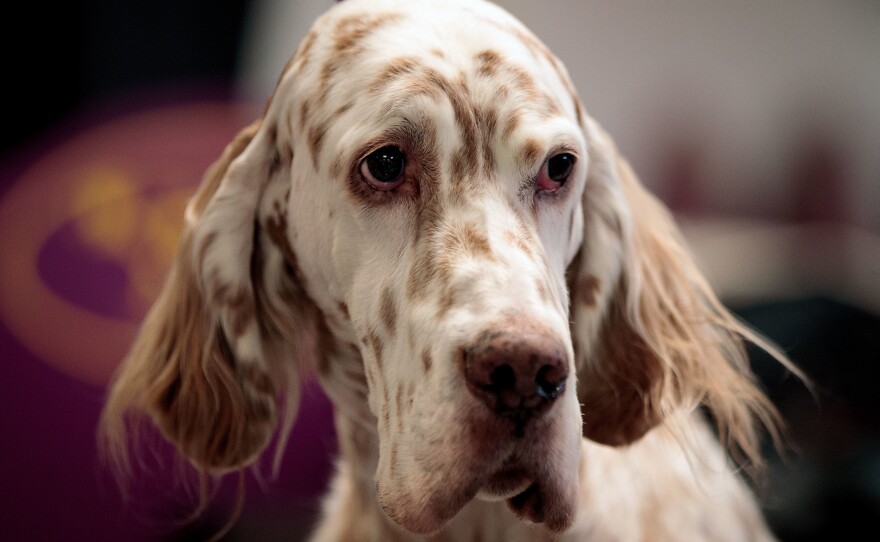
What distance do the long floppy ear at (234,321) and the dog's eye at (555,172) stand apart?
309 mm

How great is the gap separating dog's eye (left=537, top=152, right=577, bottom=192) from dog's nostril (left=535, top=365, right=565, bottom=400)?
→ 0.24 meters

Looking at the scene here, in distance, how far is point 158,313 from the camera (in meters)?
1.12

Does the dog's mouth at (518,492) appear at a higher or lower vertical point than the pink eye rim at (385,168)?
lower

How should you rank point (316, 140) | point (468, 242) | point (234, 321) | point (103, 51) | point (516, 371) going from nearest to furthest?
1. point (516, 371)
2. point (468, 242)
3. point (316, 140)
4. point (234, 321)
5. point (103, 51)

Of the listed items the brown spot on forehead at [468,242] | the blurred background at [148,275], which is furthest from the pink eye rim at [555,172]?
the blurred background at [148,275]

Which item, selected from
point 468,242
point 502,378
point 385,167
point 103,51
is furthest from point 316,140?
point 103,51

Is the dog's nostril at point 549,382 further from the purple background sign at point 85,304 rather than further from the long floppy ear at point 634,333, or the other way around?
the purple background sign at point 85,304

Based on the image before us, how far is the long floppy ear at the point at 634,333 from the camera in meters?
1.01

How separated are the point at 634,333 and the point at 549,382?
1.25ft

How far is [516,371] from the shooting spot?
26.6 inches

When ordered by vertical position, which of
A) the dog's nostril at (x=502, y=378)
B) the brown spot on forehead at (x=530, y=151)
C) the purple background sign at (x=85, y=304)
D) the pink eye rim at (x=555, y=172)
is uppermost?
the brown spot on forehead at (x=530, y=151)

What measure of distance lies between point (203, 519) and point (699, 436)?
33.1 inches

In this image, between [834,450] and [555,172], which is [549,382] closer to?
[555,172]

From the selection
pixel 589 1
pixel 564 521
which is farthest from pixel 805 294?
pixel 564 521
